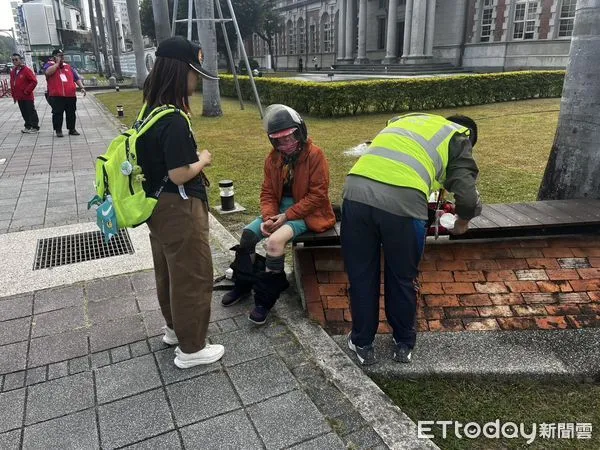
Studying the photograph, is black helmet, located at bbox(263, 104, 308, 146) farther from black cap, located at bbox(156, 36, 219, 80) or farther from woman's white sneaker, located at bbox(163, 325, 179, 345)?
woman's white sneaker, located at bbox(163, 325, 179, 345)

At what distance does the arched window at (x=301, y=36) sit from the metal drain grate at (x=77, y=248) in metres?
54.8

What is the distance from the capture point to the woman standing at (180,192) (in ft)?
7.41

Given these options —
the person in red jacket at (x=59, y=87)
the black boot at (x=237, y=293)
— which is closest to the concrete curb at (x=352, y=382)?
the black boot at (x=237, y=293)

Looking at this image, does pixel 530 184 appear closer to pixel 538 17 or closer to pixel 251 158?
pixel 251 158

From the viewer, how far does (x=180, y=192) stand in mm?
2373

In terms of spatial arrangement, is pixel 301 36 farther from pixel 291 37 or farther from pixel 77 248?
pixel 77 248

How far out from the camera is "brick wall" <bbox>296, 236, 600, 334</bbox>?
3174 mm

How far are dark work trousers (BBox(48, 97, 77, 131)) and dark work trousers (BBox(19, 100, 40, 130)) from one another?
4.47 feet

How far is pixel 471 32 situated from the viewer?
3136cm

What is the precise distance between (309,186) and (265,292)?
786 millimetres

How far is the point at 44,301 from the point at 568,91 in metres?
4.63

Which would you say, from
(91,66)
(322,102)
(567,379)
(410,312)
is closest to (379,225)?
(410,312)

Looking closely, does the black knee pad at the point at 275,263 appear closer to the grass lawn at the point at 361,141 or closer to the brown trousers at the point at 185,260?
the brown trousers at the point at 185,260
